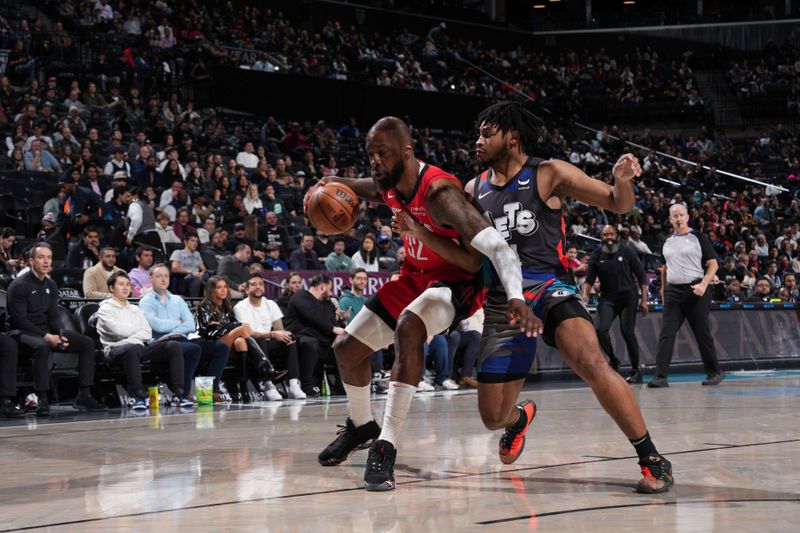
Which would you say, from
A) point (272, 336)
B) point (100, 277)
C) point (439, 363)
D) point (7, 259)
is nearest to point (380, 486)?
point (272, 336)

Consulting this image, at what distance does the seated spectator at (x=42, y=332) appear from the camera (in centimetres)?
928

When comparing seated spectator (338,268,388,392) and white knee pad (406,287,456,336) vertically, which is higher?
white knee pad (406,287,456,336)

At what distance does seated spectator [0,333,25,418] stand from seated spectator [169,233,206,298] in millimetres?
3243

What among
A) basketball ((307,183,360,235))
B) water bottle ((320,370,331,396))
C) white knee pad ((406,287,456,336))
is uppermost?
basketball ((307,183,360,235))

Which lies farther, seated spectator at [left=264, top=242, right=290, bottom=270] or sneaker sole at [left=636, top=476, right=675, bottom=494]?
seated spectator at [left=264, top=242, right=290, bottom=270]

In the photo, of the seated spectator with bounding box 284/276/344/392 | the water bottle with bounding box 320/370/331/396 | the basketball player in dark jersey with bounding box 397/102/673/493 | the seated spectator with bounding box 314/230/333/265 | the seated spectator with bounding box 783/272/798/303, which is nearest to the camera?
the basketball player in dark jersey with bounding box 397/102/673/493

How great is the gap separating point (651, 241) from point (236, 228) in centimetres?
1117

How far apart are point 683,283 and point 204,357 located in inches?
201

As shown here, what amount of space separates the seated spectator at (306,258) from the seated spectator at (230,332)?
9.19 ft

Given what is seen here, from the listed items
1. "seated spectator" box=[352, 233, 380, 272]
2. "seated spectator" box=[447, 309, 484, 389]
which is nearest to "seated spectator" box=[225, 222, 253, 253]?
"seated spectator" box=[352, 233, 380, 272]

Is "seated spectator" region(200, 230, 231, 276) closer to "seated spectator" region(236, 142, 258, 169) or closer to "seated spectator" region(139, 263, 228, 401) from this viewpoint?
"seated spectator" region(139, 263, 228, 401)

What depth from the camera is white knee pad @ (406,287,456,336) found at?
5.02 m

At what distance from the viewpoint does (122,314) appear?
10.0 meters

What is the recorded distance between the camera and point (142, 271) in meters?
11.7
